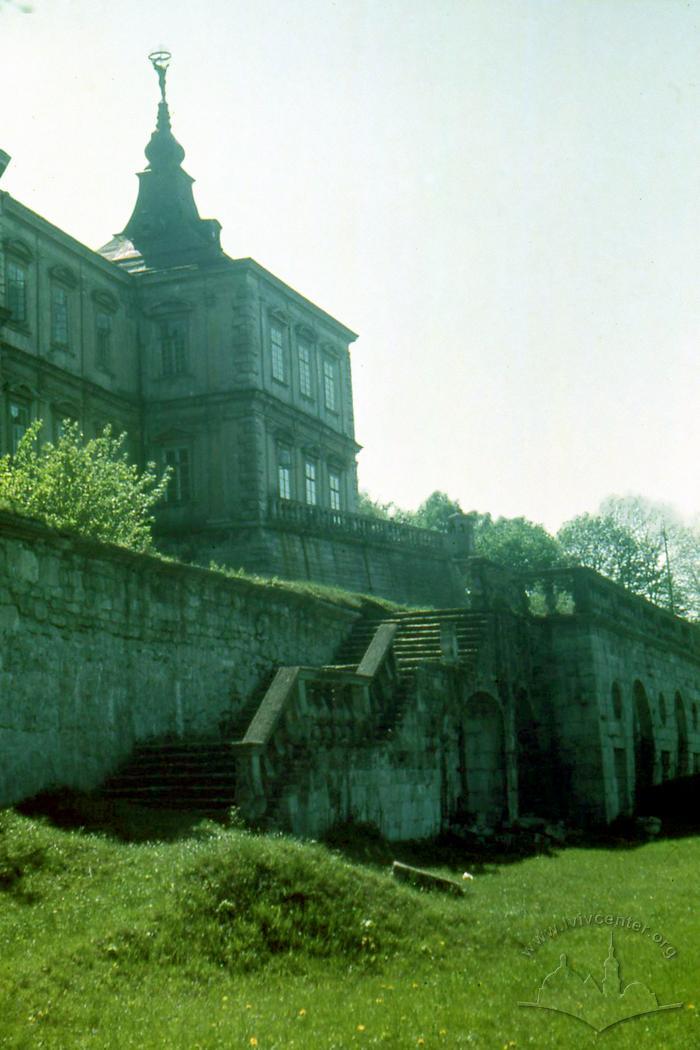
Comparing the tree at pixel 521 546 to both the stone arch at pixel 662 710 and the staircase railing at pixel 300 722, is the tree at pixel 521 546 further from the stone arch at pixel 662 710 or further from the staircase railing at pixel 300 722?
the staircase railing at pixel 300 722

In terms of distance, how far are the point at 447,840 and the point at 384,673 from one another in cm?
290

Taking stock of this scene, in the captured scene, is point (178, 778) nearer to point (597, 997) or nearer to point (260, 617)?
point (260, 617)

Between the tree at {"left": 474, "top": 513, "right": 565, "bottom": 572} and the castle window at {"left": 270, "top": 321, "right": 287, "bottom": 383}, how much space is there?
3075 cm

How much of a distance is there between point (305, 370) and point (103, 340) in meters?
8.13

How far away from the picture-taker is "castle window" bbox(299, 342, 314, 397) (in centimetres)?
4338

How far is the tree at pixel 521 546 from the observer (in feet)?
236

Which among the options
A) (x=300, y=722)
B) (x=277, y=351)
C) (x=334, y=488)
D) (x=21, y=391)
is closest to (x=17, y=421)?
(x=21, y=391)

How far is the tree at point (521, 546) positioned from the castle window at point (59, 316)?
38115 mm

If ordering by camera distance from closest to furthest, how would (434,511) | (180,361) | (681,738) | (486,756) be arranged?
1. (486,756)
2. (681,738)
3. (180,361)
4. (434,511)

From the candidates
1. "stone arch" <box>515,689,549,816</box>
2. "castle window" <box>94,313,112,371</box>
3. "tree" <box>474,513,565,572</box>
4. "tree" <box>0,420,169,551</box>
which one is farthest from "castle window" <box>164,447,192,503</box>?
"tree" <box>474,513,565,572</box>

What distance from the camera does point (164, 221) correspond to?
43.6 m

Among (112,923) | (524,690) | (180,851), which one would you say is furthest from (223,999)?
(524,690)

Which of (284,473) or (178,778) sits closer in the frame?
(178,778)

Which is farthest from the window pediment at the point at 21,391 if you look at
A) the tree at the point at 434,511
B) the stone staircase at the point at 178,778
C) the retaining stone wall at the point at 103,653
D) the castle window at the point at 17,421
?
the tree at the point at 434,511
